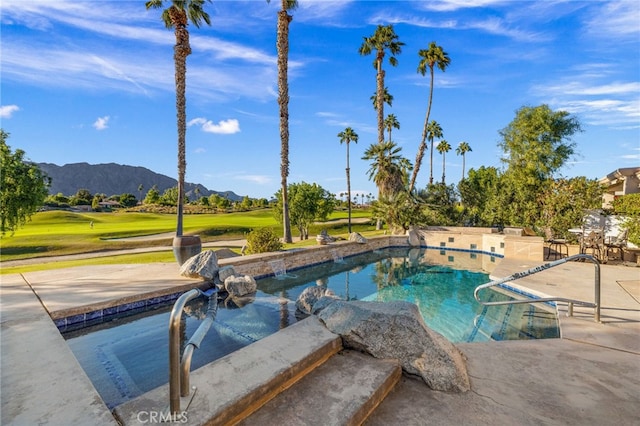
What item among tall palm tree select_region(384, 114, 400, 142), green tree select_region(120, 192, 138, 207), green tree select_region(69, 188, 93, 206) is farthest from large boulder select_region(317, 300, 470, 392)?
green tree select_region(120, 192, 138, 207)

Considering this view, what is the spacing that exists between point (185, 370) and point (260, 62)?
22.5 metres

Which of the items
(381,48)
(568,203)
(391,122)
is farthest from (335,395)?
(391,122)

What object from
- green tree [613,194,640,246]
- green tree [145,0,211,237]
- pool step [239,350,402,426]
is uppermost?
green tree [145,0,211,237]

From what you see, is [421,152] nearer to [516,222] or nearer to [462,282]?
[516,222]

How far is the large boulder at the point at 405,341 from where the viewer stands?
305cm

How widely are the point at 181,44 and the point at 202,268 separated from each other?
14.6m

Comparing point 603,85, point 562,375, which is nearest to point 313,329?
point 562,375

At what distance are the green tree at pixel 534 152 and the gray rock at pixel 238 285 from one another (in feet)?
70.8

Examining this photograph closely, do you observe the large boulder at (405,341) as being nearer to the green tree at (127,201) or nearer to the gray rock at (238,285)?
the gray rock at (238,285)

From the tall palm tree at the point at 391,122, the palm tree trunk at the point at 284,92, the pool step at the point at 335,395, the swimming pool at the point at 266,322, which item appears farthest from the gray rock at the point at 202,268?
the tall palm tree at the point at 391,122

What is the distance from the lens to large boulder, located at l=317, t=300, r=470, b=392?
3055 millimetres

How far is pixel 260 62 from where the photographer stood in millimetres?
20906

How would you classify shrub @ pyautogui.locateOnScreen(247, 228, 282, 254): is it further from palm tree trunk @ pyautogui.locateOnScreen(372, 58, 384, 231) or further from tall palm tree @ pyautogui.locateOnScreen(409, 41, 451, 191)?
palm tree trunk @ pyautogui.locateOnScreen(372, 58, 384, 231)

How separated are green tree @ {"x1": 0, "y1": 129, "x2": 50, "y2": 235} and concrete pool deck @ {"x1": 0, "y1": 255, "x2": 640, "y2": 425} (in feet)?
15.3
